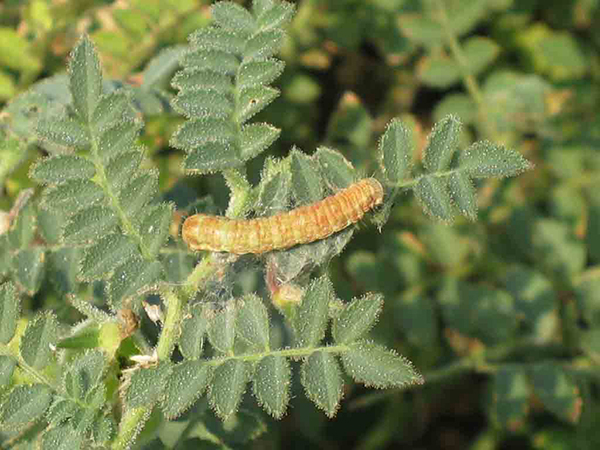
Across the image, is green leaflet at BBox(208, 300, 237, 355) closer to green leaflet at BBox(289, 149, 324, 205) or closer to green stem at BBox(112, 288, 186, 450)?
green stem at BBox(112, 288, 186, 450)

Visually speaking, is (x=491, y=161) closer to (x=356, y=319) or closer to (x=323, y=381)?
(x=356, y=319)

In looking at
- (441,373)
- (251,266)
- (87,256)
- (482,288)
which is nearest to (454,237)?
(482,288)

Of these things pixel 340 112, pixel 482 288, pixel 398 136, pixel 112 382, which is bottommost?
pixel 482 288

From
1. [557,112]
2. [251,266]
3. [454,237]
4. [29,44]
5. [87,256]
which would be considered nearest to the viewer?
[87,256]

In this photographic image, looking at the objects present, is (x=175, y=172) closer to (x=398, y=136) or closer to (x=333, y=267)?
(x=333, y=267)

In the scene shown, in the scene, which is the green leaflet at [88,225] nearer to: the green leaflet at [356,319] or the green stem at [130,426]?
the green stem at [130,426]

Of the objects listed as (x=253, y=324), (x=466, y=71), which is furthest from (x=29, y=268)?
(x=466, y=71)
